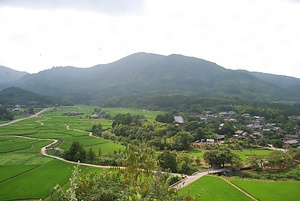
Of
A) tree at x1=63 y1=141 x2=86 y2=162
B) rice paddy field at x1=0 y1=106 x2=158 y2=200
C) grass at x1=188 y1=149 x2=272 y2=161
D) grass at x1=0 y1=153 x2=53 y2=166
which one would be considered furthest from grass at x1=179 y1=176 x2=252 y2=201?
grass at x1=0 y1=153 x2=53 y2=166

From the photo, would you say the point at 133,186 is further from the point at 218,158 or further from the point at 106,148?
the point at 106,148

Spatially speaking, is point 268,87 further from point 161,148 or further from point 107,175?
point 107,175

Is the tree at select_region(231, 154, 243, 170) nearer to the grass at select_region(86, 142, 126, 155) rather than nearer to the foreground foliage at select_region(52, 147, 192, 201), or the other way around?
the grass at select_region(86, 142, 126, 155)

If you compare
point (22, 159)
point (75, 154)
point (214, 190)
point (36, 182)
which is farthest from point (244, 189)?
point (22, 159)

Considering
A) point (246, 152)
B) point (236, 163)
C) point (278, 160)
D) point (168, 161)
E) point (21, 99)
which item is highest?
point (21, 99)

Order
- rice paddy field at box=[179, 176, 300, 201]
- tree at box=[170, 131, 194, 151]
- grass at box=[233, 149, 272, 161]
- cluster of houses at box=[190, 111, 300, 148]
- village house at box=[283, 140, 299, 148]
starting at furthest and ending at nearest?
cluster of houses at box=[190, 111, 300, 148] < village house at box=[283, 140, 299, 148] < tree at box=[170, 131, 194, 151] < grass at box=[233, 149, 272, 161] < rice paddy field at box=[179, 176, 300, 201]

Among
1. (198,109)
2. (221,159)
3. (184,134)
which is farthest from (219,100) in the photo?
(221,159)
